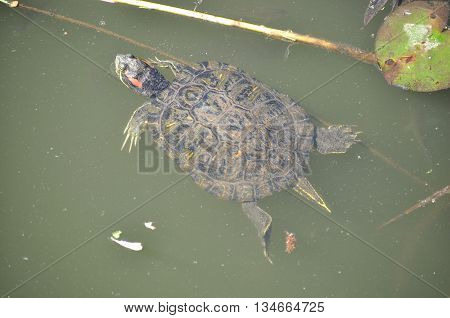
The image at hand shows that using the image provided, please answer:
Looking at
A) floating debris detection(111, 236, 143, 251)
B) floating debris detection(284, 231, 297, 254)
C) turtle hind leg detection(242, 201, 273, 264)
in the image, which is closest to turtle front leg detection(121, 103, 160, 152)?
floating debris detection(111, 236, 143, 251)

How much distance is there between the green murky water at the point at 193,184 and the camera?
3.51 metres

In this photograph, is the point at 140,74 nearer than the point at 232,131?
No

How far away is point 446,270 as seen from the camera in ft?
11.4

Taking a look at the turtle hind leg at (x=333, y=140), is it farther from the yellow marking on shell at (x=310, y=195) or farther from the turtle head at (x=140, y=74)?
the turtle head at (x=140, y=74)

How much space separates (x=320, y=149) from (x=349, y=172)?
1.30 ft

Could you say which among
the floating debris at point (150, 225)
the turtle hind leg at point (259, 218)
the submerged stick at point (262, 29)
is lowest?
the floating debris at point (150, 225)

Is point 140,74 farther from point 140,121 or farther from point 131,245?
point 131,245

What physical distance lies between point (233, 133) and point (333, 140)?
92 centimetres

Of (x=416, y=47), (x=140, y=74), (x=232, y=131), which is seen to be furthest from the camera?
(x=140, y=74)

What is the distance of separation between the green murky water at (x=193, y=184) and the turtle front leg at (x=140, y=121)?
0.43 ft

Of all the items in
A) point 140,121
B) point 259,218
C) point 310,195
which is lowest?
point 259,218

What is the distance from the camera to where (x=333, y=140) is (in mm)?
3395

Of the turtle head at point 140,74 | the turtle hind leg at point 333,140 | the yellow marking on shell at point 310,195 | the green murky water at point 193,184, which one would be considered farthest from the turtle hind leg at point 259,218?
the turtle head at point 140,74

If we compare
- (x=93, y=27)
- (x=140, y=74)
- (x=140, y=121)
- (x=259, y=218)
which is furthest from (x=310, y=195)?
(x=93, y=27)
